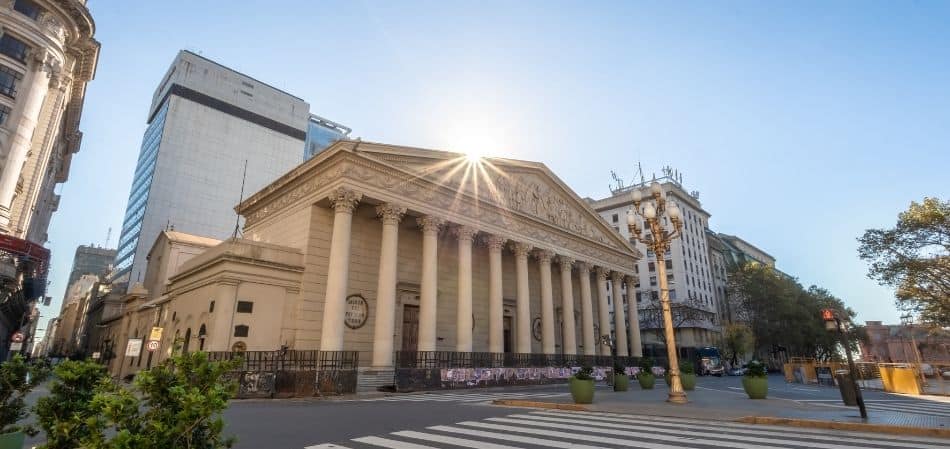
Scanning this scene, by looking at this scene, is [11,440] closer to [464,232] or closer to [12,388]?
[12,388]

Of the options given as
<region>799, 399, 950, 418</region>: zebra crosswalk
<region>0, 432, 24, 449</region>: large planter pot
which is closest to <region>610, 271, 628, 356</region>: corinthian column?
<region>799, 399, 950, 418</region>: zebra crosswalk

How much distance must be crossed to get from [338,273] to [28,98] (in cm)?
2861

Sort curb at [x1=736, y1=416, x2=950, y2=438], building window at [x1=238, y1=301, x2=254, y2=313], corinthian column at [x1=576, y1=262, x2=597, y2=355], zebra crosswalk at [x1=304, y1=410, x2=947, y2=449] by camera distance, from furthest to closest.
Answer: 1. corinthian column at [x1=576, y1=262, x2=597, y2=355]
2. building window at [x1=238, y1=301, x2=254, y2=313]
3. curb at [x1=736, y1=416, x2=950, y2=438]
4. zebra crosswalk at [x1=304, y1=410, x2=947, y2=449]

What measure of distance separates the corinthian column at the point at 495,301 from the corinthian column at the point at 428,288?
15.4 feet

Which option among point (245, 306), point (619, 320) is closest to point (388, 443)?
point (245, 306)

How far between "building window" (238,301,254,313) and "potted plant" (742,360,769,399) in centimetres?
2052

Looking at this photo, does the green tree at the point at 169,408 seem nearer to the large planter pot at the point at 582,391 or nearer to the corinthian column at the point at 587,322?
the large planter pot at the point at 582,391

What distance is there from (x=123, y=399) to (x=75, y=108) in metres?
55.7

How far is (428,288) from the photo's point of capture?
957 inches

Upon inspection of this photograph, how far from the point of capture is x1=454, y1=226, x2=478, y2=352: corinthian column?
82.5 feet

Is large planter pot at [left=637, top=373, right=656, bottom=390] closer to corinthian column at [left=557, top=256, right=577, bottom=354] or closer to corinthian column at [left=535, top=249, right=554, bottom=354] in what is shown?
corinthian column at [left=535, top=249, right=554, bottom=354]

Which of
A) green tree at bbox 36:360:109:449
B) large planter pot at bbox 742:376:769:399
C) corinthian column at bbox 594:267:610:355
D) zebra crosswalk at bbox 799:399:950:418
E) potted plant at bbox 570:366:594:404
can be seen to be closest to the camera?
green tree at bbox 36:360:109:449

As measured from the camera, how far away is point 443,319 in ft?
94.0

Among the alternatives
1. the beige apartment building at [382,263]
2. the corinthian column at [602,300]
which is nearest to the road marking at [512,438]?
the beige apartment building at [382,263]
